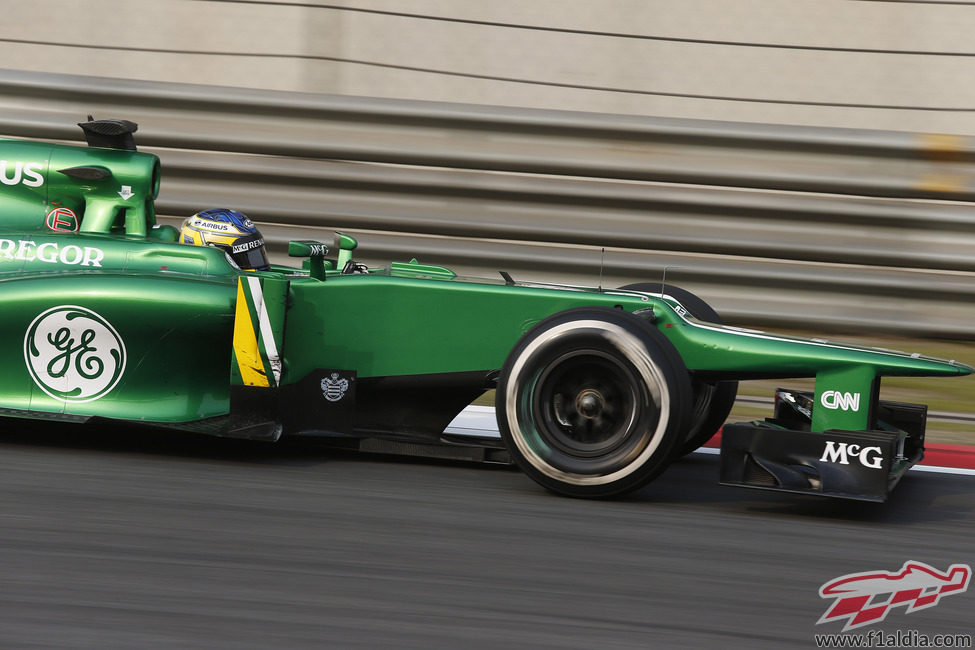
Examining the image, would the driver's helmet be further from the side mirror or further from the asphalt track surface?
the asphalt track surface

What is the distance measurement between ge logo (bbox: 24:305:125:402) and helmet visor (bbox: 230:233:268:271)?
0.73m

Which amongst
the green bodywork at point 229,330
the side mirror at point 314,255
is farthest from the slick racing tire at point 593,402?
the side mirror at point 314,255

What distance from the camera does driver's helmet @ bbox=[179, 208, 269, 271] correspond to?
5.27 metres

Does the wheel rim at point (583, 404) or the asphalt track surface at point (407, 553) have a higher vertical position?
the wheel rim at point (583, 404)

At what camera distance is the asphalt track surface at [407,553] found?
314 centimetres

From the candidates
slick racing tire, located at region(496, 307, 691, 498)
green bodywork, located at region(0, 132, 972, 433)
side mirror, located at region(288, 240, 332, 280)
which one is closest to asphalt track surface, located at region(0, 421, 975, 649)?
slick racing tire, located at region(496, 307, 691, 498)

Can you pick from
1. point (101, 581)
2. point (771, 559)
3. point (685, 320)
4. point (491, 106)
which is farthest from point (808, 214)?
point (101, 581)

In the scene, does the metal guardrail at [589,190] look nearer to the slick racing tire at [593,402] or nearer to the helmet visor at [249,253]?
the helmet visor at [249,253]

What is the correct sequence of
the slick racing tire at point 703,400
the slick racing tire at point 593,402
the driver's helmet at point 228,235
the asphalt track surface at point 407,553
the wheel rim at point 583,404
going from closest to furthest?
the asphalt track surface at point 407,553 < the slick racing tire at point 593,402 < the wheel rim at point 583,404 < the slick racing tire at point 703,400 < the driver's helmet at point 228,235

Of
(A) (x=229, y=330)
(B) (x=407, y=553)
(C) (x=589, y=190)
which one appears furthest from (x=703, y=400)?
(C) (x=589, y=190)

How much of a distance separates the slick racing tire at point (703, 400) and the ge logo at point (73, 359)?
7.19ft

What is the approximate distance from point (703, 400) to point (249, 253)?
2.11 m

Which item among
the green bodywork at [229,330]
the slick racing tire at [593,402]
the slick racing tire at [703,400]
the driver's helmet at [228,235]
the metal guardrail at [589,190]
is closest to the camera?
the slick racing tire at [593,402]

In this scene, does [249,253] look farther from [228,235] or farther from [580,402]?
[580,402]
